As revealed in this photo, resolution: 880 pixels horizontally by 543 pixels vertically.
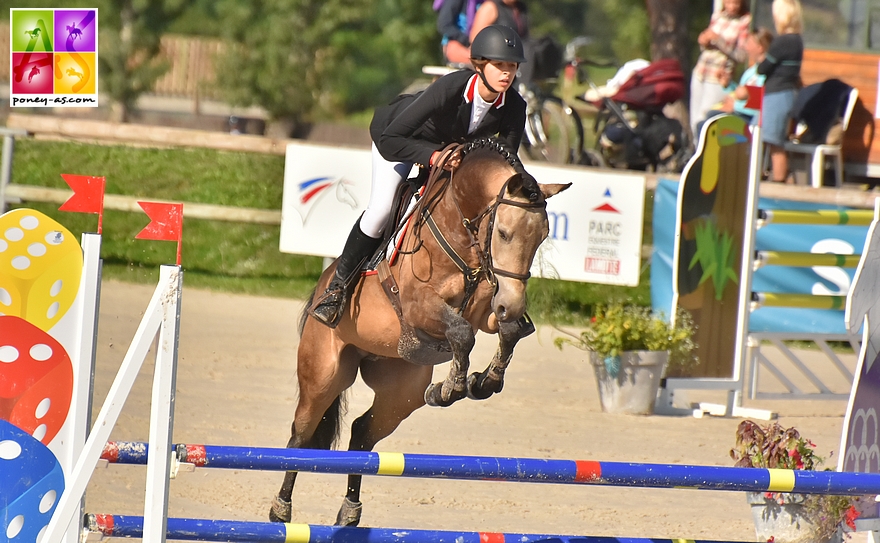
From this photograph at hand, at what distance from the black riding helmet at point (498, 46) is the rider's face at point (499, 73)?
0.07 ft

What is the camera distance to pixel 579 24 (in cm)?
2475

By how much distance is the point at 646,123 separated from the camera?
29.7 feet

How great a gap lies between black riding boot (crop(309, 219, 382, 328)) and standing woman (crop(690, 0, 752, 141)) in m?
5.18

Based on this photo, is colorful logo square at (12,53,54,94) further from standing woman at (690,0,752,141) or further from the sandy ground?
standing woman at (690,0,752,141)

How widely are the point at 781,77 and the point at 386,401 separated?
5.32 m

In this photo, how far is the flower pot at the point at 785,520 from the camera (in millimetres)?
3852

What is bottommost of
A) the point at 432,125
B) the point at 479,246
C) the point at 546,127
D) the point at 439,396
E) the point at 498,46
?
the point at 439,396

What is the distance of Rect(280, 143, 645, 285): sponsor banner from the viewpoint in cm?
753

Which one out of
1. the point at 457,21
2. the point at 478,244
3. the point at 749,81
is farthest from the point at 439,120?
the point at 749,81

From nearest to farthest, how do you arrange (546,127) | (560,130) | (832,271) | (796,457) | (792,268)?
(796,457)
(832,271)
(792,268)
(560,130)
(546,127)

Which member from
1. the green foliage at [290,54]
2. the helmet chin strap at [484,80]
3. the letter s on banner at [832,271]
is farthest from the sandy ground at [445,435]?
the green foliage at [290,54]

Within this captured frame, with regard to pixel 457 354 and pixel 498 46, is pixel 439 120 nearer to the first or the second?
pixel 498 46

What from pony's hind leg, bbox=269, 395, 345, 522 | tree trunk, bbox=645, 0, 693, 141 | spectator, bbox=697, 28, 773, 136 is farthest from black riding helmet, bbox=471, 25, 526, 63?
tree trunk, bbox=645, 0, 693, 141

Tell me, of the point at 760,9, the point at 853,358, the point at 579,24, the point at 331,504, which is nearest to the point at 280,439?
the point at 331,504
